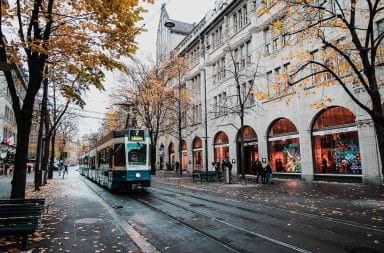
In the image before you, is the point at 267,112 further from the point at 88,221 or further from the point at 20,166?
the point at 20,166

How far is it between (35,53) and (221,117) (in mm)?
27141

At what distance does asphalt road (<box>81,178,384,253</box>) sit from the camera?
6645 mm

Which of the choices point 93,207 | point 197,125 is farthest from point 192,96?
point 93,207

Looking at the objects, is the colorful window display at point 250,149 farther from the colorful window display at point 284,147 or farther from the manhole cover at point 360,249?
the manhole cover at point 360,249

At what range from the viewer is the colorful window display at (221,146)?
35344 millimetres

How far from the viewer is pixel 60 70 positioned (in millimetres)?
11555

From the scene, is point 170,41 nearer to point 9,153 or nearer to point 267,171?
point 9,153

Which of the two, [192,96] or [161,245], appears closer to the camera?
[161,245]

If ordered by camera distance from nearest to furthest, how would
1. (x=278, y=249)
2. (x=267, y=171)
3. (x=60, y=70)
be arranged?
(x=278, y=249)
(x=60, y=70)
(x=267, y=171)

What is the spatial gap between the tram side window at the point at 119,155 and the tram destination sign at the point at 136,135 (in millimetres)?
698

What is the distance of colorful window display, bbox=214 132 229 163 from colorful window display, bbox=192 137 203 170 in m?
4.06

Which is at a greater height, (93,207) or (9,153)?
(9,153)

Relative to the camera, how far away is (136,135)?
17.8 m

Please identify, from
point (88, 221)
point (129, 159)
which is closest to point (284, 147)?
point (129, 159)
